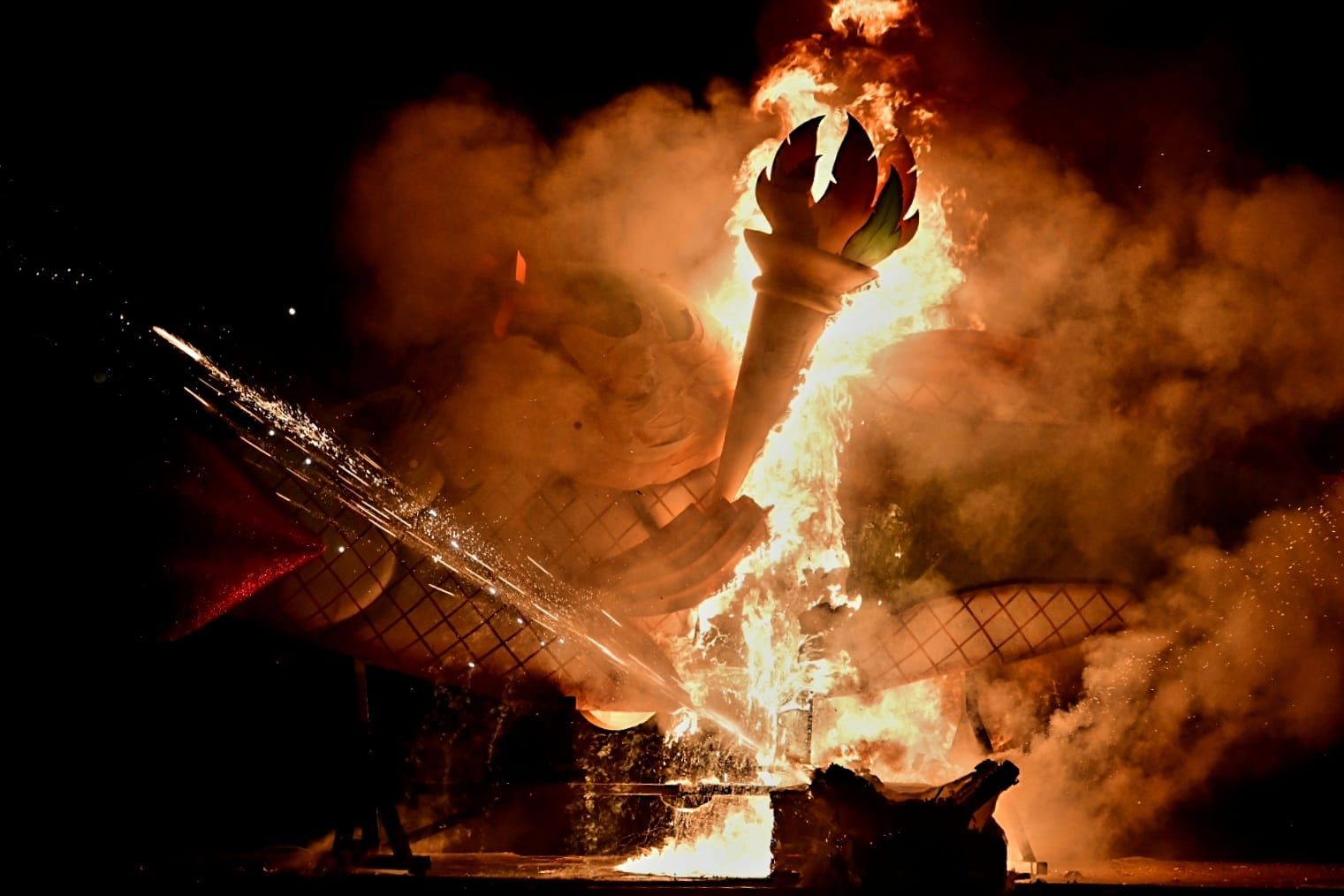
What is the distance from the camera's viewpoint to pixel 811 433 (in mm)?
5023

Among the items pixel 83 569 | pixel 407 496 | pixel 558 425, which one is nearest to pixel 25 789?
pixel 83 569

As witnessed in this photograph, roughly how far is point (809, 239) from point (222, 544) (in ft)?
11.3

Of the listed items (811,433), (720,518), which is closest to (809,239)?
(811,433)

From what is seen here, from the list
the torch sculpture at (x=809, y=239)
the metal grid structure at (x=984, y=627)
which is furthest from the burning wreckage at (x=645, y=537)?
the torch sculpture at (x=809, y=239)

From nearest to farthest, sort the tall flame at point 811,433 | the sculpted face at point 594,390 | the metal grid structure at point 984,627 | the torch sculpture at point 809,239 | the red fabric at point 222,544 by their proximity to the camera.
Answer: the torch sculpture at point 809,239 → the red fabric at point 222,544 → the sculpted face at point 594,390 → the metal grid structure at point 984,627 → the tall flame at point 811,433

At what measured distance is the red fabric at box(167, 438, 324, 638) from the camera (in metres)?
4.54

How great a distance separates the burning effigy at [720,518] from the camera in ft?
15.9

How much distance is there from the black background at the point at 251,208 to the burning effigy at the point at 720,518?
40cm

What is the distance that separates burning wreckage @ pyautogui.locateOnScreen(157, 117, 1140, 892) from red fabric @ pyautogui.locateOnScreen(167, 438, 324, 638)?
49mm

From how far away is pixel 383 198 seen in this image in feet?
17.0

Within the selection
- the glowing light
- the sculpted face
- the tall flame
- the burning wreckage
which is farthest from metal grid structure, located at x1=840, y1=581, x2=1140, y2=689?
the sculpted face

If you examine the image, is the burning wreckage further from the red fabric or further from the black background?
the black background

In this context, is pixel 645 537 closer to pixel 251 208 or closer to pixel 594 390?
pixel 594 390

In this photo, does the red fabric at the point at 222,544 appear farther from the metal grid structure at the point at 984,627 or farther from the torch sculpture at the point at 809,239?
the metal grid structure at the point at 984,627
